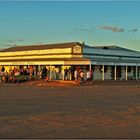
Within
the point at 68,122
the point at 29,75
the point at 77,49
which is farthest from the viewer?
the point at 77,49

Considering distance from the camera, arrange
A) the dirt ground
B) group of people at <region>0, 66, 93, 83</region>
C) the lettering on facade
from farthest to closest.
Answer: the lettering on facade
group of people at <region>0, 66, 93, 83</region>
the dirt ground

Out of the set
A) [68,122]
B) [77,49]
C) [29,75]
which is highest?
[77,49]

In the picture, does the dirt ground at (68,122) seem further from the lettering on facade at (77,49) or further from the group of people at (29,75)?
the lettering on facade at (77,49)

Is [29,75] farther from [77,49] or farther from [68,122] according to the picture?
[68,122]

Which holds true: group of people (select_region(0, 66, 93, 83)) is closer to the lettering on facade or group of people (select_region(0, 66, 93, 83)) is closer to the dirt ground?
the lettering on facade

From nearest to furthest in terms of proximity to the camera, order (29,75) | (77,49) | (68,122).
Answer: (68,122) < (29,75) < (77,49)

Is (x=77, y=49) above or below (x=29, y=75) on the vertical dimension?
above

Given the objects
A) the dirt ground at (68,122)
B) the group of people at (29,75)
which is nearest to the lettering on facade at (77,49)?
the group of people at (29,75)

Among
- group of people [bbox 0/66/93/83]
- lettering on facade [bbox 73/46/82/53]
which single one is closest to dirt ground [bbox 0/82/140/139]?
group of people [bbox 0/66/93/83]

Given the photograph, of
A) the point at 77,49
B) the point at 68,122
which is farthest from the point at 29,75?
the point at 68,122

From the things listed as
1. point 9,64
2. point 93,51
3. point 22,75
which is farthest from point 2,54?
point 22,75

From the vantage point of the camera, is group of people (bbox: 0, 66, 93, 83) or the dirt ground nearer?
the dirt ground

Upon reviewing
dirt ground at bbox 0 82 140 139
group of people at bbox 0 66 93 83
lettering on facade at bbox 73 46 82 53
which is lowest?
dirt ground at bbox 0 82 140 139

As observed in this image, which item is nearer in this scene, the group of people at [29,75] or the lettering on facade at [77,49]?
the group of people at [29,75]
